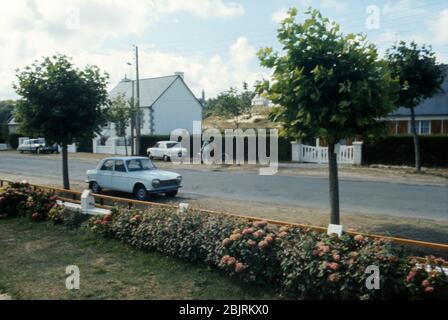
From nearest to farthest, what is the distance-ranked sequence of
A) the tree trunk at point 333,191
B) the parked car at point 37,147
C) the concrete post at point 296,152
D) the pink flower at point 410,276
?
the pink flower at point 410,276 < the tree trunk at point 333,191 < the concrete post at point 296,152 < the parked car at point 37,147

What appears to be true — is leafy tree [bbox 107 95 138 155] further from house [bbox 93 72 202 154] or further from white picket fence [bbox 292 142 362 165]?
white picket fence [bbox 292 142 362 165]

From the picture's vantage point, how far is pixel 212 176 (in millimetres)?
20906

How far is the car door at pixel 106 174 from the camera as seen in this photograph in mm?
14867

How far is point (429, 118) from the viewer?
29656 millimetres

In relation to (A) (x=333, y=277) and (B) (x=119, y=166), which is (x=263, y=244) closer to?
(A) (x=333, y=277)

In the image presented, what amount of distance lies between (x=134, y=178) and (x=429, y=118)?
23.6m

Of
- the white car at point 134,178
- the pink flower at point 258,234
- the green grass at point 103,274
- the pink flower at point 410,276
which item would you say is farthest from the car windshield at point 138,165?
the pink flower at point 410,276

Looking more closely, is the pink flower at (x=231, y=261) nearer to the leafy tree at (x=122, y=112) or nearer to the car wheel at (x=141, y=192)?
the car wheel at (x=141, y=192)

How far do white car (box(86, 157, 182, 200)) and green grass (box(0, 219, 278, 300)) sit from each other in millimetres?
5123

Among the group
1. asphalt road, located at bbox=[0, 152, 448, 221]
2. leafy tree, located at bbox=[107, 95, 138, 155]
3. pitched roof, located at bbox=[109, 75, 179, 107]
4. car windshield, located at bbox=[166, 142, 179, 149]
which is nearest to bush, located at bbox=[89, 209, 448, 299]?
asphalt road, located at bbox=[0, 152, 448, 221]

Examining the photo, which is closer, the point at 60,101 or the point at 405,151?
the point at 60,101

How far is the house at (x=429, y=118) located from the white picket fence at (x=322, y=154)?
687 cm

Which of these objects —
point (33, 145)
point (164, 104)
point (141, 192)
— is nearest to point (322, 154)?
point (141, 192)
